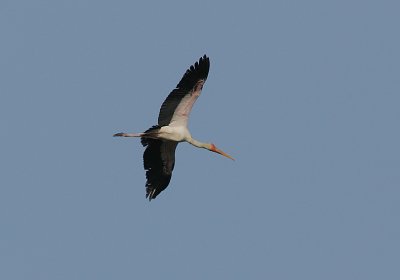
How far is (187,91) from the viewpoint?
30.8 metres

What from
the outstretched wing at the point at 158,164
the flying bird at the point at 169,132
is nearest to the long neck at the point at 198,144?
the flying bird at the point at 169,132

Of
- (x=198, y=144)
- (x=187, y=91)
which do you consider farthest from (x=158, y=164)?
(x=187, y=91)

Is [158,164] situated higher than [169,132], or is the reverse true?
[169,132]

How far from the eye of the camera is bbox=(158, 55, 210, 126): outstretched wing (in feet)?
101

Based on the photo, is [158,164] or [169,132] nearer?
[169,132]

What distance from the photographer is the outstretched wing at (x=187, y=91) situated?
30.7 meters

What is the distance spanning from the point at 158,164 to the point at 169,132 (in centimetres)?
163

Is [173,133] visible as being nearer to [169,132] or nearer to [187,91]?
[169,132]

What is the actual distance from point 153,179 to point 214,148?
2370 mm

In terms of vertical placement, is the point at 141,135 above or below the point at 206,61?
below

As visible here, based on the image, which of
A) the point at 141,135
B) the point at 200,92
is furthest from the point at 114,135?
the point at 200,92

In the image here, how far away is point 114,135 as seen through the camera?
1222 inches

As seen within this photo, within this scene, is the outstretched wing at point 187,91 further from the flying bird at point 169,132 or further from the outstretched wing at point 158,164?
the outstretched wing at point 158,164

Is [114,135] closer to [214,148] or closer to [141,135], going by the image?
[141,135]
